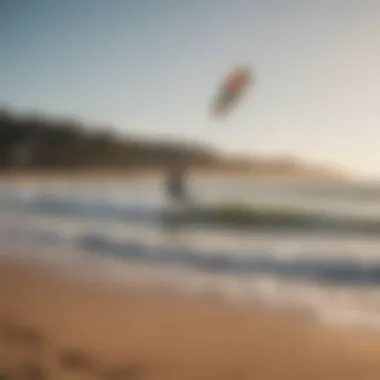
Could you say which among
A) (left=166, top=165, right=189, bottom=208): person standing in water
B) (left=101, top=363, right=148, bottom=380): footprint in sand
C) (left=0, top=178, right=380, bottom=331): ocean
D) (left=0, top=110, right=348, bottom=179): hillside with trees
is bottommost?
(left=101, top=363, right=148, bottom=380): footprint in sand

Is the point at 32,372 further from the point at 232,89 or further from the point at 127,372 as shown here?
the point at 232,89

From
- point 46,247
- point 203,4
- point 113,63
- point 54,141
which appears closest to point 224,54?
point 203,4

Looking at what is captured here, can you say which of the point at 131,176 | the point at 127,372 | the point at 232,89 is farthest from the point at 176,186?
the point at 127,372

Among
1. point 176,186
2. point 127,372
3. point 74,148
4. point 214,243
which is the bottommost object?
point 127,372

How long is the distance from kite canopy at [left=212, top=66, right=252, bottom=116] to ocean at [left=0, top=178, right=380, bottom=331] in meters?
0.15

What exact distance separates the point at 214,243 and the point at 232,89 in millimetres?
309

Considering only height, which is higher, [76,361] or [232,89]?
[232,89]

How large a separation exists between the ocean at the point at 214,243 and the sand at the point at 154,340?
35 millimetres

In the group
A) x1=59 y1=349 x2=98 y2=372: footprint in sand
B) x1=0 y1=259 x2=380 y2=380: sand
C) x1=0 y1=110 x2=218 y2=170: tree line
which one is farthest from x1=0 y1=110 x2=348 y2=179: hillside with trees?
x1=59 y1=349 x2=98 y2=372: footprint in sand

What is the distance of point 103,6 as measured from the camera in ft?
4.50

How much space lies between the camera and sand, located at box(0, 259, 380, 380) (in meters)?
1.13

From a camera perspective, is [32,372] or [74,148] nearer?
[32,372]

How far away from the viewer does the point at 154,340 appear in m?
1.20

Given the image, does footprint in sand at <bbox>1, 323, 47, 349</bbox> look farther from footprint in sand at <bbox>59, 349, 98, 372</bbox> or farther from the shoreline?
the shoreline
